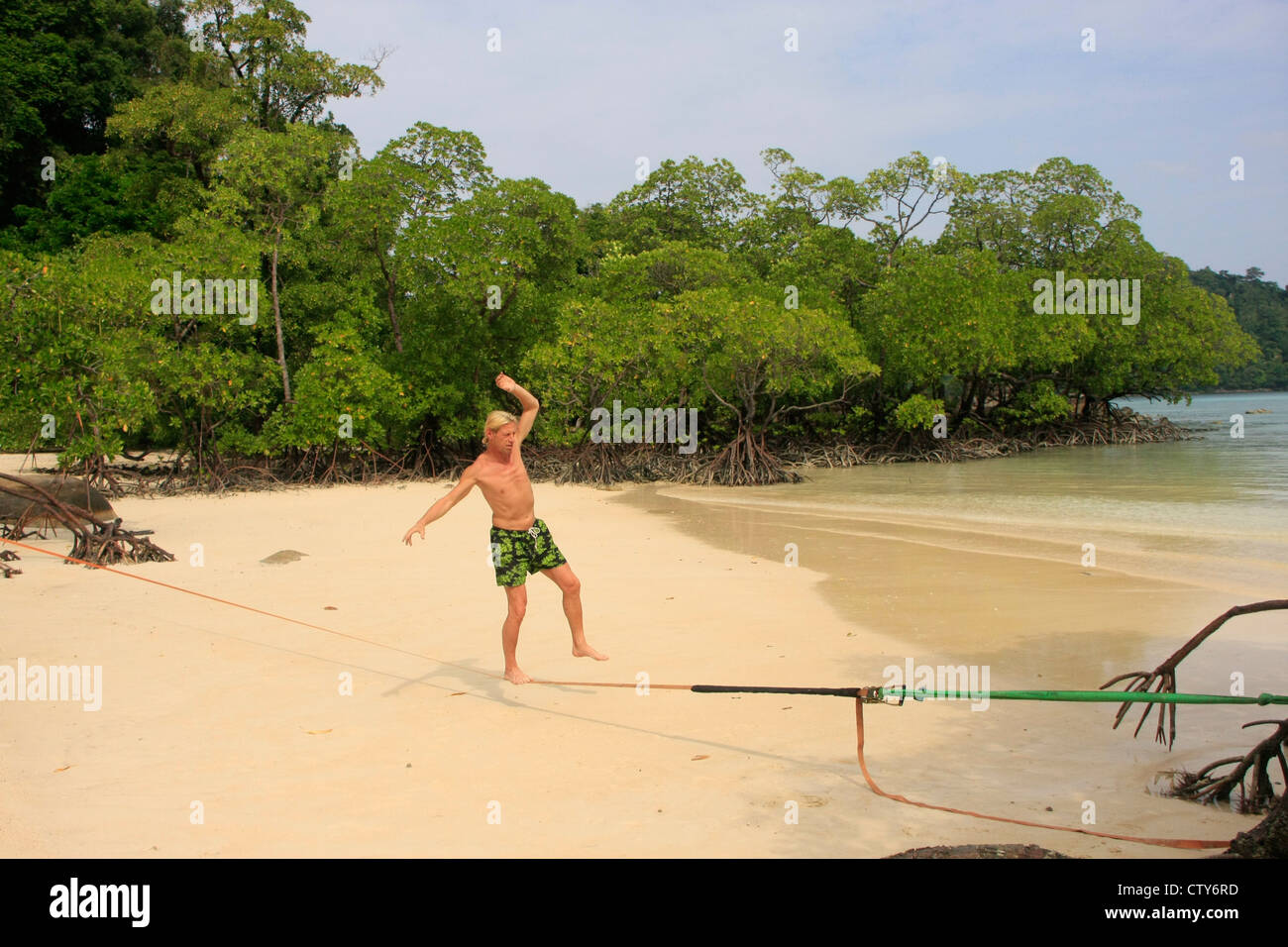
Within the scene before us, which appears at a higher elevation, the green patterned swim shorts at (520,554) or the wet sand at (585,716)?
the green patterned swim shorts at (520,554)

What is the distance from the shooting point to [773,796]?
14.2ft

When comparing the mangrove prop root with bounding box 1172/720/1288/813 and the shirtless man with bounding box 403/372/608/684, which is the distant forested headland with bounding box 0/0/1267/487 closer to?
the shirtless man with bounding box 403/372/608/684

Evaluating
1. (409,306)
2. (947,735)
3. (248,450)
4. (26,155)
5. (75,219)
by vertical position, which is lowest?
(947,735)

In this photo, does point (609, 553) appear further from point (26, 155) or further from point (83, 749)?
point (26, 155)

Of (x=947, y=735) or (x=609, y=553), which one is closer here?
(x=947, y=735)

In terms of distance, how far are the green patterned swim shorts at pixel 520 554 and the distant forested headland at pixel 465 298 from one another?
1113 centimetres

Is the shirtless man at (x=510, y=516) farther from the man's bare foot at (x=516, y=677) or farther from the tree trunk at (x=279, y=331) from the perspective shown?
the tree trunk at (x=279, y=331)

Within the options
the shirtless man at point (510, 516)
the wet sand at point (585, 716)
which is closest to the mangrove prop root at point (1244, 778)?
the wet sand at point (585, 716)

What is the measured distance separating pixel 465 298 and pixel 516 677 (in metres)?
17.4

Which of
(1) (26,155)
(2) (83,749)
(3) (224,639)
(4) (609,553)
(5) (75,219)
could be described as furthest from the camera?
(1) (26,155)

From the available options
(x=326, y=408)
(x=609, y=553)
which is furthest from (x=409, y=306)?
(x=609, y=553)

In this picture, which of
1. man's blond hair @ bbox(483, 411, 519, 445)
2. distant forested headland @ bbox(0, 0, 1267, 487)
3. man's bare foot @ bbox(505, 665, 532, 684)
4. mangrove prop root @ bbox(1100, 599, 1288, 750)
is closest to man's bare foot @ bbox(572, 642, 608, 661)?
man's bare foot @ bbox(505, 665, 532, 684)

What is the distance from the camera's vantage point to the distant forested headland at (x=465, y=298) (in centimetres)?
1906
